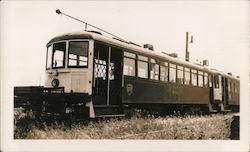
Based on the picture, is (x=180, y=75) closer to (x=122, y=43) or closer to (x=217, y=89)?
(x=217, y=89)

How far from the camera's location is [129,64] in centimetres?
515

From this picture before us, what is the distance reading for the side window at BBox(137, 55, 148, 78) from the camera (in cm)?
523

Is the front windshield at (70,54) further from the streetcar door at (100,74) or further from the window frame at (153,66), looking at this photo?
the window frame at (153,66)

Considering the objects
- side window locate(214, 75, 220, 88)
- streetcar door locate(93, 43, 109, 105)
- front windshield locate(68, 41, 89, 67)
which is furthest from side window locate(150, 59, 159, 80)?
front windshield locate(68, 41, 89, 67)

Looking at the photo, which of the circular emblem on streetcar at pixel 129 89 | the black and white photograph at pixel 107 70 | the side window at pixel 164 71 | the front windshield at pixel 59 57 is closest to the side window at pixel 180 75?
the side window at pixel 164 71

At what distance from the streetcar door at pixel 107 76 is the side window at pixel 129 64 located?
0.06m

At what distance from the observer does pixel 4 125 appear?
4.60 m

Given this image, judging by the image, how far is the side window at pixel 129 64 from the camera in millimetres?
5113

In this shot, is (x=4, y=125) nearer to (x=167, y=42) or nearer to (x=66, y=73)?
(x=66, y=73)

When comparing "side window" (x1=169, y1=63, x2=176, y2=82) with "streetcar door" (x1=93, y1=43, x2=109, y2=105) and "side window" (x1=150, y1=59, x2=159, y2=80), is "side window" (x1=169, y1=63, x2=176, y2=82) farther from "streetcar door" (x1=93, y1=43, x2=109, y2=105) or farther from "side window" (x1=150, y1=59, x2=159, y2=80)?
"streetcar door" (x1=93, y1=43, x2=109, y2=105)

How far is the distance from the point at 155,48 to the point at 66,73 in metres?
0.96

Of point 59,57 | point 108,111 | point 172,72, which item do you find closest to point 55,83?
point 59,57

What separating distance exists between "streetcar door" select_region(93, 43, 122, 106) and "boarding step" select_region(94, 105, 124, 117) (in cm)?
8

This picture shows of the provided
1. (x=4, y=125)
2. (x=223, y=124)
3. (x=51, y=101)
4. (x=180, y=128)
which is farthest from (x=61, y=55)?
(x=223, y=124)
